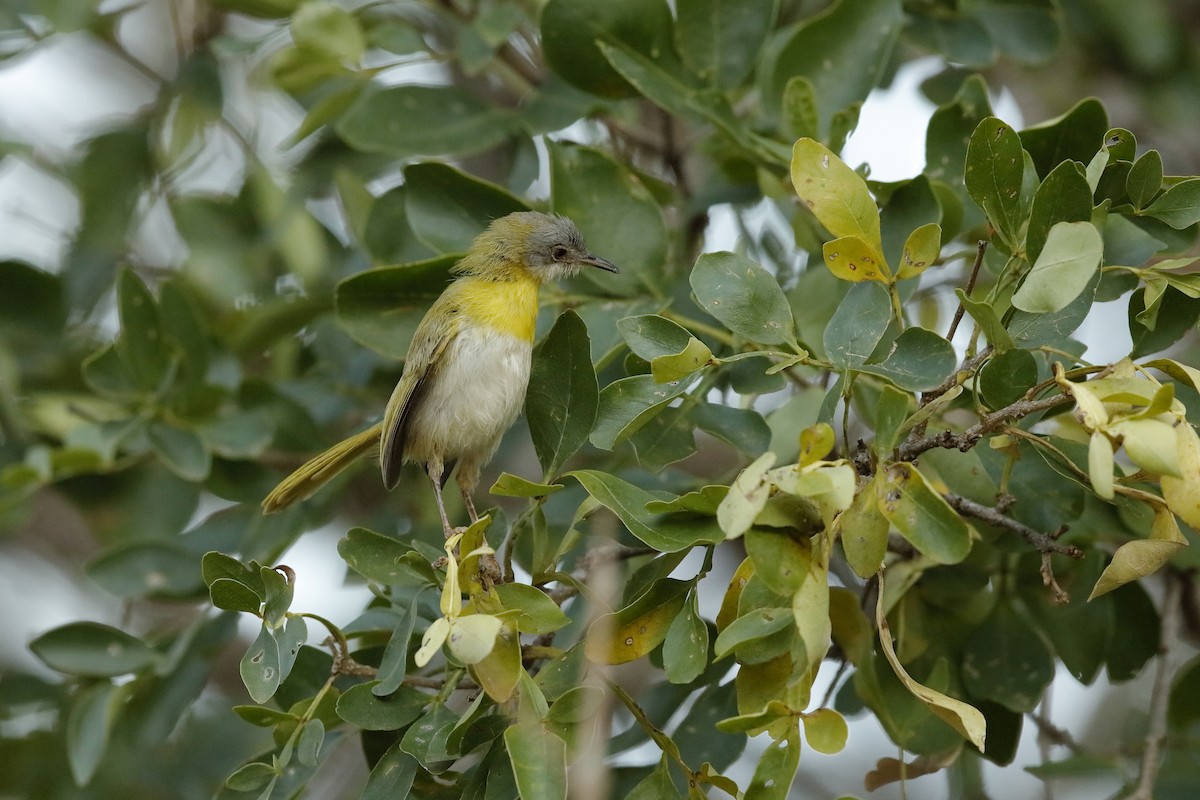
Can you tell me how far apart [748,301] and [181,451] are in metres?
1.69

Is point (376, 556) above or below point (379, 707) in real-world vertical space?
above

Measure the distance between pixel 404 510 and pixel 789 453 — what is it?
170 centimetres

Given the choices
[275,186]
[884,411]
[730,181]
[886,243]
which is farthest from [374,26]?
[884,411]

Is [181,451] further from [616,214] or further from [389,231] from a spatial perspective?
[616,214]

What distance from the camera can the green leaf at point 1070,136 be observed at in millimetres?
1969

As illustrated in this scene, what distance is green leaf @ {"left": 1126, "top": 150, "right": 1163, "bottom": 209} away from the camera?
1.72 meters

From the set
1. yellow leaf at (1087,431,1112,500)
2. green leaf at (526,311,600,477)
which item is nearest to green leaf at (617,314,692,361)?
green leaf at (526,311,600,477)

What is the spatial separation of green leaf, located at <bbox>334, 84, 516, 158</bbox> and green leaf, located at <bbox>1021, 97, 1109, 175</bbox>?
135 centimetres

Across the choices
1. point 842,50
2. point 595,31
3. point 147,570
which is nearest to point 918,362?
point 842,50

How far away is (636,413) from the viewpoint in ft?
5.96

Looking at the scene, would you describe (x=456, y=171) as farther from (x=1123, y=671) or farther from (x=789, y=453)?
(x=1123, y=671)

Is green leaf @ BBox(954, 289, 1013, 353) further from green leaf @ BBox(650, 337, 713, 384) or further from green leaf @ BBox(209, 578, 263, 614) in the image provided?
green leaf @ BBox(209, 578, 263, 614)

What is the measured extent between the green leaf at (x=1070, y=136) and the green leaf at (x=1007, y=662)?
0.90 m

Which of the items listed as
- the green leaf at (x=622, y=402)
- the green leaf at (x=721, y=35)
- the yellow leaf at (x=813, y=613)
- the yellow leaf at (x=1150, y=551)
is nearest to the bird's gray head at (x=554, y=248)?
the green leaf at (x=721, y=35)
